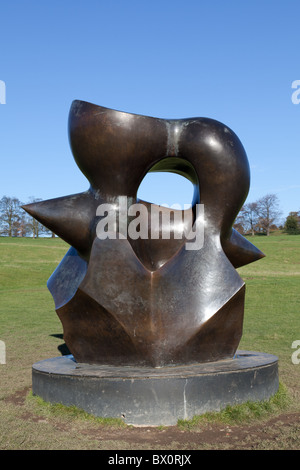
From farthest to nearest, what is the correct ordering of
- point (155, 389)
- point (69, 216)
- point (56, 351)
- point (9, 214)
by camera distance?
point (9, 214)
point (56, 351)
point (69, 216)
point (155, 389)

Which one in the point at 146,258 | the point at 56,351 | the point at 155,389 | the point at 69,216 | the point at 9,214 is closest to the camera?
the point at 155,389

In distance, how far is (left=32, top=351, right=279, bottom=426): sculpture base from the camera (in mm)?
5527

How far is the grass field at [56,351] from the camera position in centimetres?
500

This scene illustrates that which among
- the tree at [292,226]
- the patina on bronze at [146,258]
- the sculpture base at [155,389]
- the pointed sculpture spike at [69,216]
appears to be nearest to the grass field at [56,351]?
the sculpture base at [155,389]

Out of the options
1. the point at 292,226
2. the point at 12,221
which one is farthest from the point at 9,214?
the point at 292,226

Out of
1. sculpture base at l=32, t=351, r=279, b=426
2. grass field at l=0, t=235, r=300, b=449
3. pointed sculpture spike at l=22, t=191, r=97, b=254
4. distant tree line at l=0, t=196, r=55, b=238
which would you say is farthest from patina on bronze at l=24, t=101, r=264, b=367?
distant tree line at l=0, t=196, r=55, b=238

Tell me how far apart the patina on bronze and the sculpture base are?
16.1 inches

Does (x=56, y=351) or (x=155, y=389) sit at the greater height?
(x=155, y=389)

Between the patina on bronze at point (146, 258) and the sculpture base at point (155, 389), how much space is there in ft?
1.34

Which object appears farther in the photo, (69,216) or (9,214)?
(9,214)

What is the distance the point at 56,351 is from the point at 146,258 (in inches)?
177

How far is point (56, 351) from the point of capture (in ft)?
34.2

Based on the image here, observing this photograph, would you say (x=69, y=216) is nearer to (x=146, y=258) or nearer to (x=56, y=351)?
(x=146, y=258)
